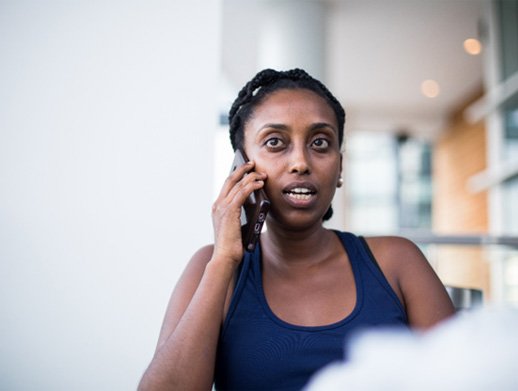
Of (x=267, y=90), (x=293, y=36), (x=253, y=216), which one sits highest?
(x=293, y=36)

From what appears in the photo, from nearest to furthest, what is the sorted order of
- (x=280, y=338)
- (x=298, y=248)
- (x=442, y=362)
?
(x=442, y=362) → (x=280, y=338) → (x=298, y=248)

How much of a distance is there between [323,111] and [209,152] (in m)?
0.41

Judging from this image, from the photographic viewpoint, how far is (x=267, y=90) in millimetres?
1503

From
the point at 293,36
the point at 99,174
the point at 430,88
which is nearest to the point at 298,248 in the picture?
the point at 99,174

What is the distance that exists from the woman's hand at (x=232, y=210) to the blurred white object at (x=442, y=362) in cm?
34

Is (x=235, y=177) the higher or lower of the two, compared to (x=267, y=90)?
lower

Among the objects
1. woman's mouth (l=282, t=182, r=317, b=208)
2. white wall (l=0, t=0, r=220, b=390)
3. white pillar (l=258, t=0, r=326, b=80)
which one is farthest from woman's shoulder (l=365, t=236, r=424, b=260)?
white pillar (l=258, t=0, r=326, b=80)

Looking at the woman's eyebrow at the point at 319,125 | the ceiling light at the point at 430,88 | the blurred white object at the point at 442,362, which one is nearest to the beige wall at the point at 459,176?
the ceiling light at the point at 430,88

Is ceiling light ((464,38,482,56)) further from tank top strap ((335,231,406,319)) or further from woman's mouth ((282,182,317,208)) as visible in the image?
woman's mouth ((282,182,317,208))

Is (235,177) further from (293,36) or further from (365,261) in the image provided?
(293,36)

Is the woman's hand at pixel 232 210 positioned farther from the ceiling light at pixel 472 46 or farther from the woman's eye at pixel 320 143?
the ceiling light at pixel 472 46

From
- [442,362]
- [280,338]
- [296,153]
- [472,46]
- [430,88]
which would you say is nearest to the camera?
[442,362]

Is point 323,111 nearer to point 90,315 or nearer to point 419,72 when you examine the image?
point 90,315

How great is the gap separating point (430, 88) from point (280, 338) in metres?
6.12
